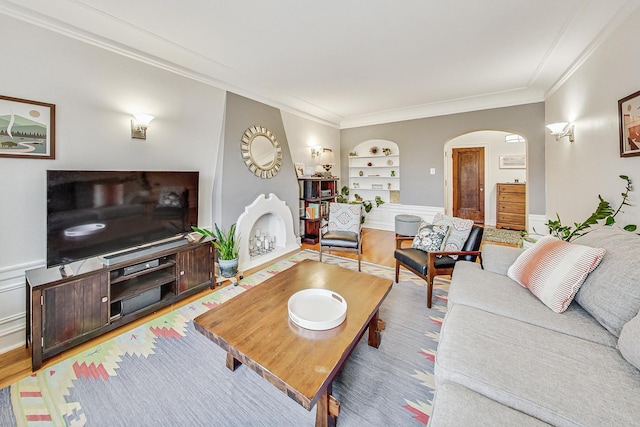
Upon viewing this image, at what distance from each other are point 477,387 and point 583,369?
0.48m

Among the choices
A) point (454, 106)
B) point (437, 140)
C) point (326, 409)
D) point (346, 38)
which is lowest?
point (326, 409)

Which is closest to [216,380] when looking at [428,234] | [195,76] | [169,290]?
[169,290]

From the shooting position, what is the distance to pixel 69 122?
7.11 ft

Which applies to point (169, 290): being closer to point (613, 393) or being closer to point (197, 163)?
point (197, 163)

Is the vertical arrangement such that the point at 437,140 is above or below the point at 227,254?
above

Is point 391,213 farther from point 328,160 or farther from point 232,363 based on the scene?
point 232,363

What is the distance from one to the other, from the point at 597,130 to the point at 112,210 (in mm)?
4643

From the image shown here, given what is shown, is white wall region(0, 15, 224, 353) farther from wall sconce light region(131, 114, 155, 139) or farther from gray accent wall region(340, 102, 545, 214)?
gray accent wall region(340, 102, 545, 214)

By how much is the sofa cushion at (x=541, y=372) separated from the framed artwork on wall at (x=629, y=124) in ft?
5.62

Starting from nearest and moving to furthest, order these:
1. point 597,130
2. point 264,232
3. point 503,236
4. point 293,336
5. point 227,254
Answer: point 293,336, point 597,130, point 227,254, point 264,232, point 503,236

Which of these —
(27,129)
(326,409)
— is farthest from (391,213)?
(27,129)

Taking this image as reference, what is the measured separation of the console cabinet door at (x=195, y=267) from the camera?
8.67 ft

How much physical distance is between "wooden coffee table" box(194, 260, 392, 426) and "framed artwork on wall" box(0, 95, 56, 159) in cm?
191

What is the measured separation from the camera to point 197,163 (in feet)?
10.3
